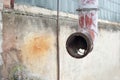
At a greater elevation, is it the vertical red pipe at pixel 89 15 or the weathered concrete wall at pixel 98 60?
the vertical red pipe at pixel 89 15

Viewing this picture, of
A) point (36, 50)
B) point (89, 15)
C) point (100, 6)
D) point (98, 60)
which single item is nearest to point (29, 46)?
point (36, 50)

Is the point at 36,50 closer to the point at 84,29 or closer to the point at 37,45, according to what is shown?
the point at 37,45

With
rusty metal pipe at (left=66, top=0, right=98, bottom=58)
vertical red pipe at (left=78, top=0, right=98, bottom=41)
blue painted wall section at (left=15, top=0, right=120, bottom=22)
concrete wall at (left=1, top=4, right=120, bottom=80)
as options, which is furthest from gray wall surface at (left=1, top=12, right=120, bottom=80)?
vertical red pipe at (left=78, top=0, right=98, bottom=41)

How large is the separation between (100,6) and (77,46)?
4540mm

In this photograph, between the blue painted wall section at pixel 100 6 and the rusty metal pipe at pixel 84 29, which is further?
the blue painted wall section at pixel 100 6

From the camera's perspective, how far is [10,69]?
6477mm

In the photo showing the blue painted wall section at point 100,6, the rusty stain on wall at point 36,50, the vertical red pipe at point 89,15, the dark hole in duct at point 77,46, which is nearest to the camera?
the dark hole in duct at point 77,46

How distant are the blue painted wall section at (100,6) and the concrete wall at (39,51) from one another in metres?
0.23

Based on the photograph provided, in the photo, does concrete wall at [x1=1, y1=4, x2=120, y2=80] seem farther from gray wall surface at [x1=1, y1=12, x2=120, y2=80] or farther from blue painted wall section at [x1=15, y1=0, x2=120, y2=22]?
blue painted wall section at [x1=15, y1=0, x2=120, y2=22]

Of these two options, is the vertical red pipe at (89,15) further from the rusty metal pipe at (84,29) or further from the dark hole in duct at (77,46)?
the dark hole in duct at (77,46)

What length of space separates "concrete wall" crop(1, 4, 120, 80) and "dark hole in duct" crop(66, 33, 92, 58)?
108cm

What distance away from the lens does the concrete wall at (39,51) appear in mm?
6465

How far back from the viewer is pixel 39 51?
7277 mm

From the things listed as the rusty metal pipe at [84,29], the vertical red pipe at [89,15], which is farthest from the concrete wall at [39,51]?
the vertical red pipe at [89,15]
